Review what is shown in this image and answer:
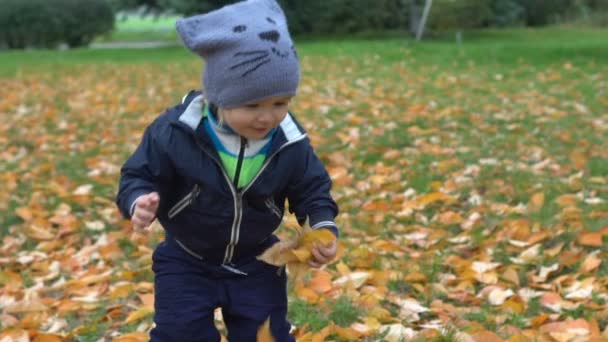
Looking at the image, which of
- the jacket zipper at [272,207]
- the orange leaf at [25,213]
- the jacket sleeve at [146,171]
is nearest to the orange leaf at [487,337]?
the jacket zipper at [272,207]

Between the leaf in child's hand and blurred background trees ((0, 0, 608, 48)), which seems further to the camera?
blurred background trees ((0, 0, 608, 48))

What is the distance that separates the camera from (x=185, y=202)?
7.94 feet

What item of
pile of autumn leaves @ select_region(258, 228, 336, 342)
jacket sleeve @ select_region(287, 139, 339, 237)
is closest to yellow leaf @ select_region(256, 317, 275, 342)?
pile of autumn leaves @ select_region(258, 228, 336, 342)

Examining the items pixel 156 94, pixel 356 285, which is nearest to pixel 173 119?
pixel 356 285

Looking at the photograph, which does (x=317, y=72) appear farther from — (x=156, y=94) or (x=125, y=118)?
(x=125, y=118)

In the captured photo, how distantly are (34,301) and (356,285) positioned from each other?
1385 millimetres

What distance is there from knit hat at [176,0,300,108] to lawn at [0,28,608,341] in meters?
0.52

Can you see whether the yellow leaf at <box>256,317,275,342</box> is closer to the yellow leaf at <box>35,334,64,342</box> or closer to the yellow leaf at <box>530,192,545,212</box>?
the yellow leaf at <box>35,334,64,342</box>

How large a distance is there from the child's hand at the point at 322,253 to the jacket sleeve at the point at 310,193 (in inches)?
4.4

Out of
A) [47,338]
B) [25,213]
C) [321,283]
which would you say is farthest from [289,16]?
[47,338]

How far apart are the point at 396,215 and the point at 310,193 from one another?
240 cm

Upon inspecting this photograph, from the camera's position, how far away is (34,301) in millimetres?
3621

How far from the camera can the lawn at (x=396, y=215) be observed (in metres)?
3.37

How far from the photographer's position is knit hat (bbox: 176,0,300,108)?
228cm
